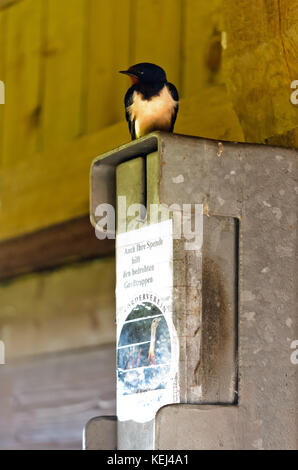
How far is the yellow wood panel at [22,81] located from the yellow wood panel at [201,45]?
71cm

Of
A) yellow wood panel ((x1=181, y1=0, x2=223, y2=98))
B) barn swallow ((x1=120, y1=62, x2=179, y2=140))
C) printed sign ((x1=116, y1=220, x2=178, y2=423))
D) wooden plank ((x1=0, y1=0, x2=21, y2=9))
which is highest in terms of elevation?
wooden plank ((x1=0, y1=0, x2=21, y2=9))

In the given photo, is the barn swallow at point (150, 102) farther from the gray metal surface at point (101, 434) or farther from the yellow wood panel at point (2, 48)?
the yellow wood panel at point (2, 48)

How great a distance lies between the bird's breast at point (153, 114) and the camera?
2.34 m

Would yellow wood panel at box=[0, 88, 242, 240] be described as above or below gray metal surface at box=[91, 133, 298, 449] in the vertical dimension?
above

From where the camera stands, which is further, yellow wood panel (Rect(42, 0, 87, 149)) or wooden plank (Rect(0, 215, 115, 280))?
yellow wood panel (Rect(42, 0, 87, 149))

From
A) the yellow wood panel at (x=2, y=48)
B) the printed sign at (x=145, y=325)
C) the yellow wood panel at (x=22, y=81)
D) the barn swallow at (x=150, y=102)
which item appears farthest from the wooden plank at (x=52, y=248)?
the printed sign at (x=145, y=325)

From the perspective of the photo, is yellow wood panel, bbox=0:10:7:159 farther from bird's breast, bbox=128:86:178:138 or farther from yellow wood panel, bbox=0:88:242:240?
bird's breast, bbox=128:86:178:138

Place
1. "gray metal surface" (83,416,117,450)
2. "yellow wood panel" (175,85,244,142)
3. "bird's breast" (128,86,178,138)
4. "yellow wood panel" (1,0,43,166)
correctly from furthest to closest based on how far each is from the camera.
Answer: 1. "yellow wood panel" (1,0,43,166)
2. "yellow wood panel" (175,85,244,142)
3. "bird's breast" (128,86,178,138)
4. "gray metal surface" (83,416,117,450)

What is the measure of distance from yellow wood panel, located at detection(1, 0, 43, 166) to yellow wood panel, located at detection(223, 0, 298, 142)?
1170 mm

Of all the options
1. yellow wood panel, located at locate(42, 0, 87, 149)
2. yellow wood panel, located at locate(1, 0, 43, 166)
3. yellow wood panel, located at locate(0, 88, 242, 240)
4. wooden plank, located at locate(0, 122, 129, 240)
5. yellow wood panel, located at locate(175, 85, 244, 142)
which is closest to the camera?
yellow wood panel, located at locate(175, 85, 244, 142)

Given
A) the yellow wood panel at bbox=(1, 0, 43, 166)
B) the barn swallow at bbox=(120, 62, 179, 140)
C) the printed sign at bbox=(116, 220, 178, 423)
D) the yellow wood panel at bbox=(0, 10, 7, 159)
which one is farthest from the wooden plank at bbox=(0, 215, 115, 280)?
the printed sign at bbox=(116, 220, 178, 423)

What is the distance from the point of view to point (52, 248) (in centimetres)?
345

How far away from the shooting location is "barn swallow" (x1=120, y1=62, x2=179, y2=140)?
2.34 metres

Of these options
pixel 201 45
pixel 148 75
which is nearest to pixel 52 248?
pixel 201 45
